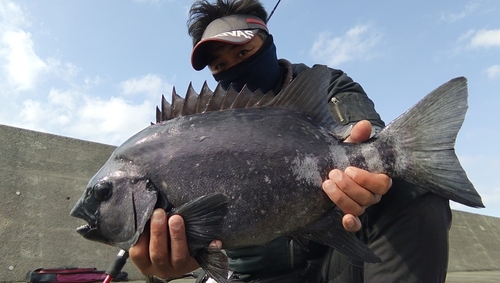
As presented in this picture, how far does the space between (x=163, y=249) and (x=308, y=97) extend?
1015 millimetres

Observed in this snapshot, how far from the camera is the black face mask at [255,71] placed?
285cm

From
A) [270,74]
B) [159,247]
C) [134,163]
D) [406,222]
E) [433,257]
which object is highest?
[270,74]

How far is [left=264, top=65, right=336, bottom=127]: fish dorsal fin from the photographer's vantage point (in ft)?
6.49

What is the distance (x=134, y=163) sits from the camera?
6.04 feet

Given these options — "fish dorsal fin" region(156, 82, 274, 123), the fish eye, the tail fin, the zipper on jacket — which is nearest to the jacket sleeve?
the zipper on jacket

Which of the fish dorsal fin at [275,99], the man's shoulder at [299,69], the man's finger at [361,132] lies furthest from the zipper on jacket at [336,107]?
the man's finger at [361,132]

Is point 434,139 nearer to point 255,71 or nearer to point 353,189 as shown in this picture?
point 353,189

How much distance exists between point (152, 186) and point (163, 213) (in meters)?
0.13

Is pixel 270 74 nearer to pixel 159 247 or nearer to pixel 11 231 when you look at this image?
pixel 159 247

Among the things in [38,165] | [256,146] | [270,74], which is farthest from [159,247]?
[38,165]

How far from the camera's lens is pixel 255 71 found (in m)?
2.89

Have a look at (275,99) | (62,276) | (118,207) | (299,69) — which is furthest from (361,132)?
(62,276)

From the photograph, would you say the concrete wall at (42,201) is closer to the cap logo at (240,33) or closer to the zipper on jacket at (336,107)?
the cap logo at (240,33)

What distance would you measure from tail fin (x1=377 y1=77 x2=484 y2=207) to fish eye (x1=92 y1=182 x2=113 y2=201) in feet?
4.07
